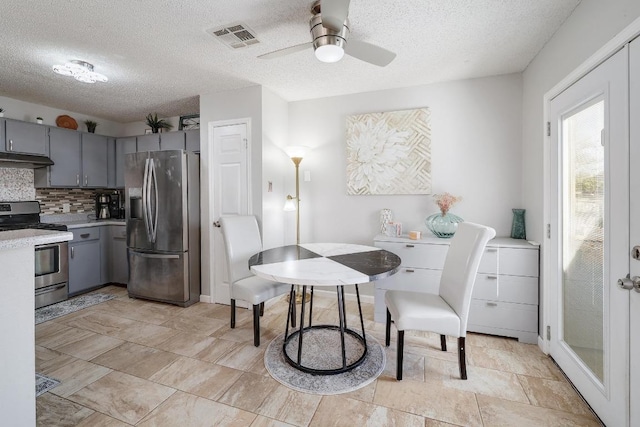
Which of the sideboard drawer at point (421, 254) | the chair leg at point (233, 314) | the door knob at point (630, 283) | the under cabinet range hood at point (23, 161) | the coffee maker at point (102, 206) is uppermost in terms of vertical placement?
the under cabinet range hood at point (23, 161)

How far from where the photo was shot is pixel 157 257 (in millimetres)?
3355

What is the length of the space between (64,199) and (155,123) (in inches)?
67.0

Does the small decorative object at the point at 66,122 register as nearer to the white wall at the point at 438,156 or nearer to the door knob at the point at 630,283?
the white wall at the point at 438,156

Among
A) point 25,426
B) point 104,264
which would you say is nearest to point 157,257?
point 104,264

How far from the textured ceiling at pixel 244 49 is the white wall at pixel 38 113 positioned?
0.17 metres

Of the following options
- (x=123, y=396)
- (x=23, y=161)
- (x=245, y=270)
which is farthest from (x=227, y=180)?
(x=23, y=161)

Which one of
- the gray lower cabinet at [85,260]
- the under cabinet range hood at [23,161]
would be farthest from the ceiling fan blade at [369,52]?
the gray lower cabinet at [85,260]

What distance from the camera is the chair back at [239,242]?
2.61 metres

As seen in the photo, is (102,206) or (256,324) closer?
(256,324)

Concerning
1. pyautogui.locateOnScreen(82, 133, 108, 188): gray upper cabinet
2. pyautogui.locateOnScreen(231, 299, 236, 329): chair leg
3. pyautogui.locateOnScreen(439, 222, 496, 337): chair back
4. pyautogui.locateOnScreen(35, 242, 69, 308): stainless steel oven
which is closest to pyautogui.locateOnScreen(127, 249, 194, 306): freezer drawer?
pyautogui.locateOnScreen(35, 242, 69, 308): stainless steel oven

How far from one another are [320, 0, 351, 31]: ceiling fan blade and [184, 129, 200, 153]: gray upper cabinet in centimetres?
267

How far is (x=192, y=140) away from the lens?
3758mm

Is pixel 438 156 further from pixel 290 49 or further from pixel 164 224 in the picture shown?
pixel 164 224

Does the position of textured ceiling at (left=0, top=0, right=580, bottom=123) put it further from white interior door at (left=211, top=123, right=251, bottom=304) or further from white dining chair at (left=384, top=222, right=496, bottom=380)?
white dining chair at (left=384, top=222, right=496, bottom=380)
